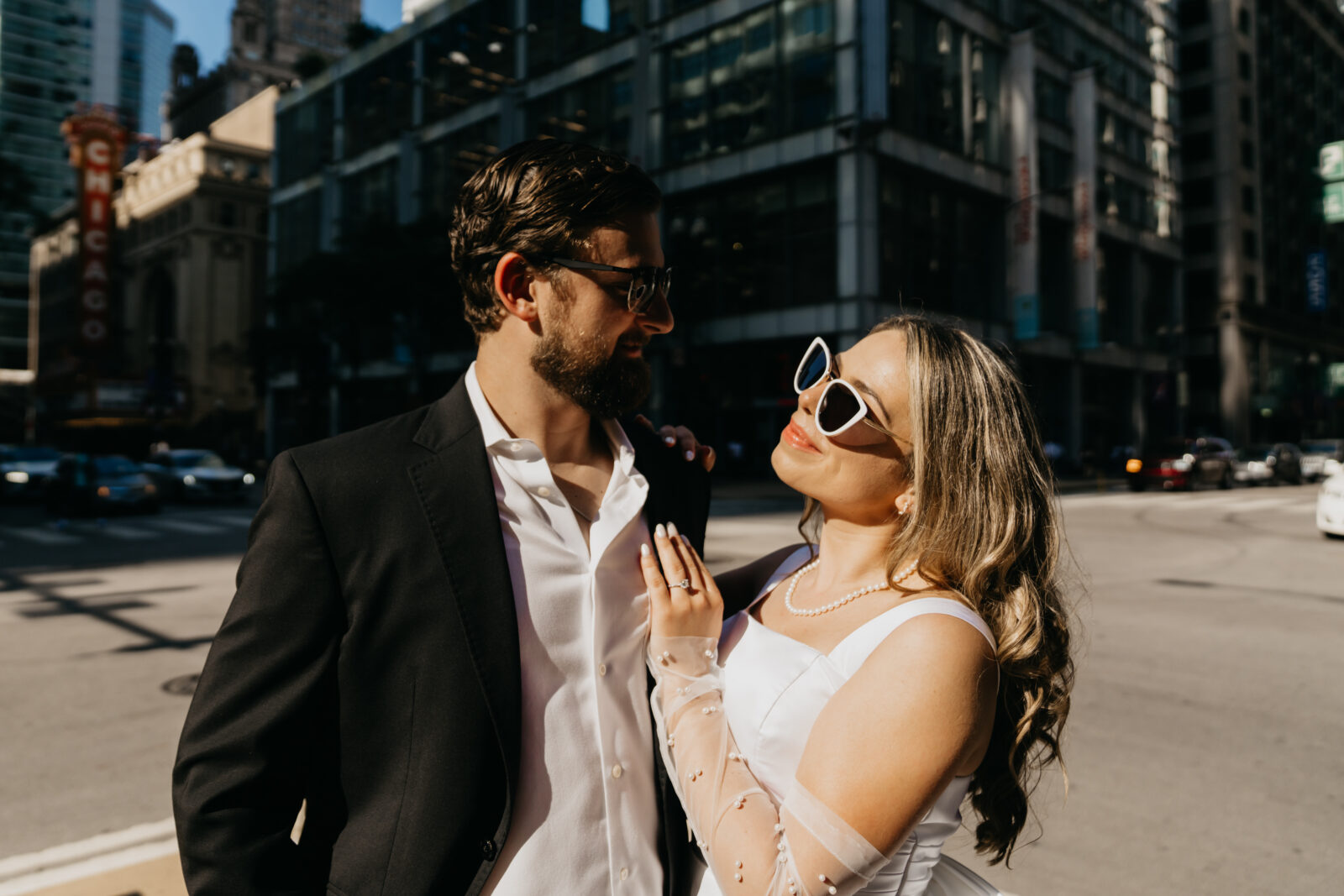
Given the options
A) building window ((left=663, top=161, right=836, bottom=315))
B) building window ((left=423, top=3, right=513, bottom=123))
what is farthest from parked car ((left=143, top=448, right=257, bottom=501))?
building window ((left=423, top=3, right=513, bottom=123))

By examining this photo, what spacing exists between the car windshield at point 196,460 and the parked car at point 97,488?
2.81 m

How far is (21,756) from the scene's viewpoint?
5.15 meters

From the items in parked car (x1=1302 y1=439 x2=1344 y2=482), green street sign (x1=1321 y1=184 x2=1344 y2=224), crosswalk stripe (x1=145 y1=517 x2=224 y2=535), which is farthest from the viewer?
parked car (x1=1302 y1=439 x2=1344 y2=482)

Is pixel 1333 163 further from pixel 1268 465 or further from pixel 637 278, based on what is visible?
pixel 637 278

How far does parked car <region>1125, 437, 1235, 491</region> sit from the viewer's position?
28.0 metres

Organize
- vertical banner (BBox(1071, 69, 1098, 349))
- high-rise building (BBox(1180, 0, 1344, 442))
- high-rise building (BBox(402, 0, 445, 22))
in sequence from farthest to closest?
high-rise building (BBox(1180, 0, 1344, 442)), high-rise building (BBox(402, 0, 445, 22)), vertical banner (BBox(1071, 69, 1098, 349))

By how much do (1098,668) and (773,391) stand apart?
25.2 m

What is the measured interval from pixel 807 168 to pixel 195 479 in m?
21.2

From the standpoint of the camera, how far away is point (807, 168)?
98.1ft

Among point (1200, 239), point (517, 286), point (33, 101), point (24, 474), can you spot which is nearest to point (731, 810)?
point (517, 286)

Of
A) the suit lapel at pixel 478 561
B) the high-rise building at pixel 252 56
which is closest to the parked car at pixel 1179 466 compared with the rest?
the suit lapel at pixel 478 561

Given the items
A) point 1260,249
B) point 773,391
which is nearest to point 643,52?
point 773,391

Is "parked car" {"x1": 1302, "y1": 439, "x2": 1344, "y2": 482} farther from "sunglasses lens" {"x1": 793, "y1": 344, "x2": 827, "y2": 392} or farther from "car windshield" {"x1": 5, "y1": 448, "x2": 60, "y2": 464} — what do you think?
"car windshield" {"x1": 5, "y1": 448, "x2": 60, "y2": 464}

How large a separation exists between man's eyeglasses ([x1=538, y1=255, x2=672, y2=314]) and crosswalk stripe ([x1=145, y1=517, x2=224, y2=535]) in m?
17.9
